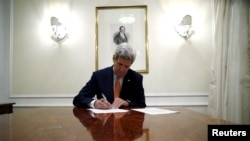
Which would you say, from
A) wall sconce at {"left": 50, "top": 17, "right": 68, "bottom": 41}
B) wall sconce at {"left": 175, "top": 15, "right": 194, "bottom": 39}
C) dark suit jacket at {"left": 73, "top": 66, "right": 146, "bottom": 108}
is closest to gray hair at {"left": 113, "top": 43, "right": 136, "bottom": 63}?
dark suit jacket at {"left": 73, "top": 66, "right": 146, "bottom": 108}

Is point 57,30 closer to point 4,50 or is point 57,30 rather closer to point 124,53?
point 4,50

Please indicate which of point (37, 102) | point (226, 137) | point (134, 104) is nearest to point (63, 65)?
point (37, 102)

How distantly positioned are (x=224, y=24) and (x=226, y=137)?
2.93m

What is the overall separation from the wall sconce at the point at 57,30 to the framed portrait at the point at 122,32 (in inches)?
20.0

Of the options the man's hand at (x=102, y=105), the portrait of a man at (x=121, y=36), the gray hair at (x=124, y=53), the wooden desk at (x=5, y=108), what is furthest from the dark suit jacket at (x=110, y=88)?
the portrait of a man at (x=121, y=36)

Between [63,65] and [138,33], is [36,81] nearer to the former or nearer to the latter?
[63,65]

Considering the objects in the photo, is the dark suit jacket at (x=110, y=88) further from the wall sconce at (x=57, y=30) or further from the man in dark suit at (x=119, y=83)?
the wall sconce at (x=57, y=30)

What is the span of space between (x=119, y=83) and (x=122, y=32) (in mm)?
1424

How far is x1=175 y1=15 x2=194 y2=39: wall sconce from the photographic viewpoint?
11.7ft

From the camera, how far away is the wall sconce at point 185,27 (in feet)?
11.7

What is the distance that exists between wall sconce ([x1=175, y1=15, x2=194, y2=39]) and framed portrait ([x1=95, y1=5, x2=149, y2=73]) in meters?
0.48

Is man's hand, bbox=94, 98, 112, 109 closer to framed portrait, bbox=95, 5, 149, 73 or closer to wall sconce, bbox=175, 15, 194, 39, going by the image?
framed portrait, bbox=95, 5, 149, 73

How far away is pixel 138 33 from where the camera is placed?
3.71m

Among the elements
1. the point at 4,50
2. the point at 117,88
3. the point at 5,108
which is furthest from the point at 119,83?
the point at 4,50
